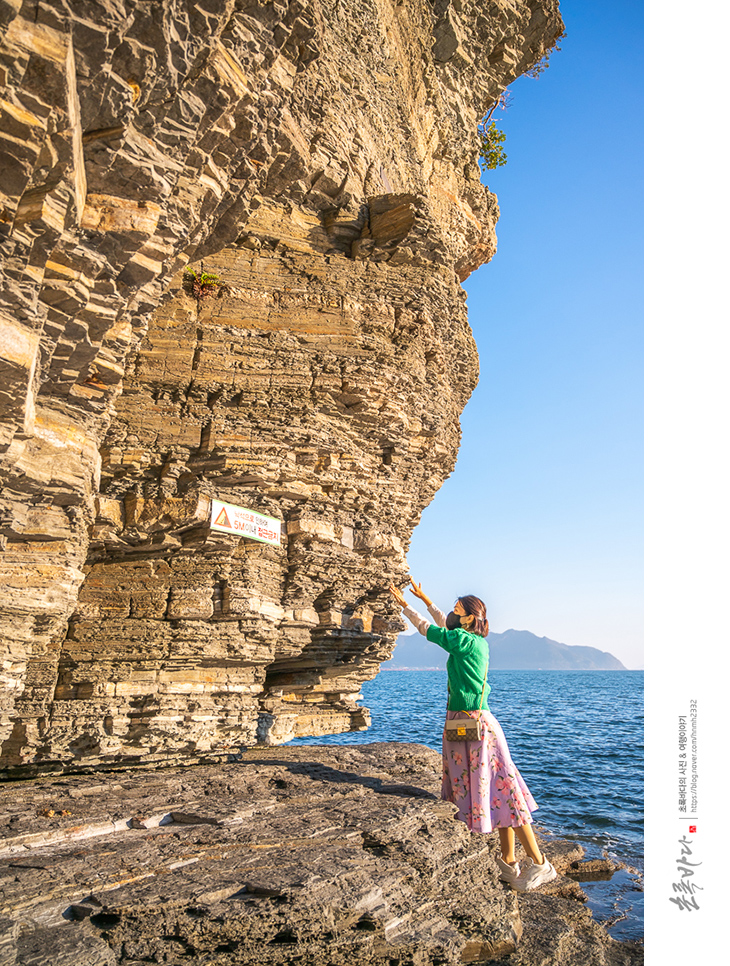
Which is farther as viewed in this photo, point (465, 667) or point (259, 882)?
point (465, 667)

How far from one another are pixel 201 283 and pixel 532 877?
822cm

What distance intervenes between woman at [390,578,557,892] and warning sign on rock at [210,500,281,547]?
3.07m

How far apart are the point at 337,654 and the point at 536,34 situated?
45.7ft

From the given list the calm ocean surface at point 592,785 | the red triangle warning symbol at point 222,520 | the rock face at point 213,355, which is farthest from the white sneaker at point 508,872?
the red triangle warning symbol at point 222,520

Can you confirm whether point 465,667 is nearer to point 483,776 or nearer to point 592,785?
point 483,776

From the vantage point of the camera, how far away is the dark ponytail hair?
7.03 meters

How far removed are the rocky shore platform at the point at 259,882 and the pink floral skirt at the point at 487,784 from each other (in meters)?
0.21

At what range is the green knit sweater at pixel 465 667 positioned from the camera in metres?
6.55

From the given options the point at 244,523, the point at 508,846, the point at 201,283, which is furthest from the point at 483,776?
the point at 201,283

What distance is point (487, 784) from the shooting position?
21.0 ft

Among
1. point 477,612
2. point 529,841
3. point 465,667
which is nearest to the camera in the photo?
point 529,841

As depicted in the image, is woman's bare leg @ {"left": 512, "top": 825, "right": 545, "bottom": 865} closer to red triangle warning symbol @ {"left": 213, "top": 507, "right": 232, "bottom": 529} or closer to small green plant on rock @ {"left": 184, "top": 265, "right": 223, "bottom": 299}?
red triangle warning symbol @ {"left": 213, "top": 507, "right": 232, "bottom": 529}
